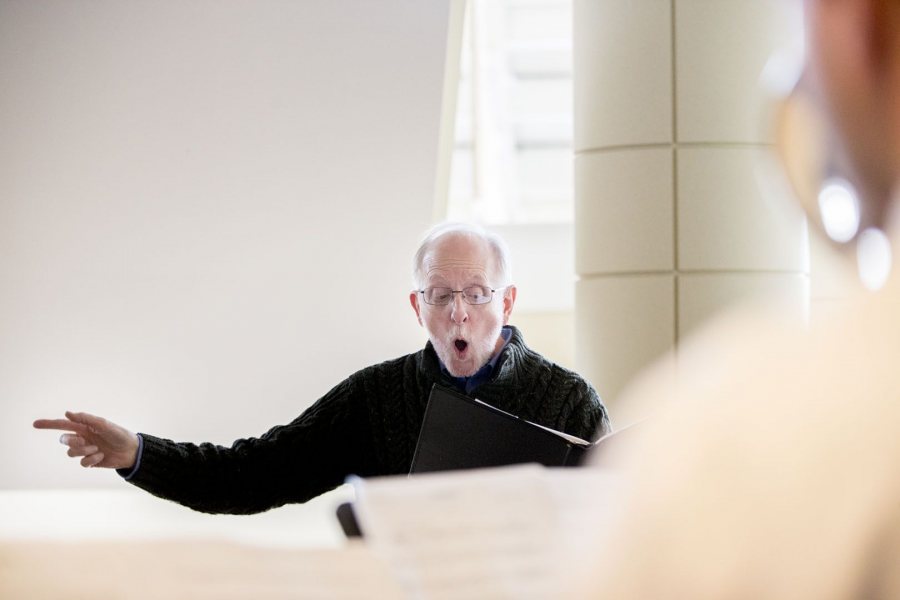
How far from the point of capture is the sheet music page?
436mm

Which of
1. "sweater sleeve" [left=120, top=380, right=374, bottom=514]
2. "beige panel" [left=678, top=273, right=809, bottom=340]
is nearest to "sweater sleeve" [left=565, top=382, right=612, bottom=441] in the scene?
"sweater sleeve" [left=120, top=380, right=374, bottom=514]

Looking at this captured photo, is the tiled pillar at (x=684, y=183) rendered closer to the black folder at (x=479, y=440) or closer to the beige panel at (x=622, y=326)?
the beige panel at (x=622, y=326)

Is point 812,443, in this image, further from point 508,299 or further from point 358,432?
point 508,299

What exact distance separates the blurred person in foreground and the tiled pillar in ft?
15.4

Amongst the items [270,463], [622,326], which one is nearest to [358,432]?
[270,463]

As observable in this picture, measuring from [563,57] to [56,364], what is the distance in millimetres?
5696

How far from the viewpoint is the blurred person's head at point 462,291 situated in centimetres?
273

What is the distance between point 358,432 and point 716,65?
2.98 metres

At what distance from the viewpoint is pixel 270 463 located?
257 cm

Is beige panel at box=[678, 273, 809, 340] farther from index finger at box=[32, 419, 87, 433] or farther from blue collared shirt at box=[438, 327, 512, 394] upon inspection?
index finger at box=[32, 419, 87, 433]

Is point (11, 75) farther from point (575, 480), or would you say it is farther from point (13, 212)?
point (575, 480)

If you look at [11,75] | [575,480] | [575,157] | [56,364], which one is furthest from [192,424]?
[575,480]

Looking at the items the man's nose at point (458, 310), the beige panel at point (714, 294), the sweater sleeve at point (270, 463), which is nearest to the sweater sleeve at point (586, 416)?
the man's nose at point (458, 310)

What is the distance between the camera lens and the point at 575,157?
17.6 feet
